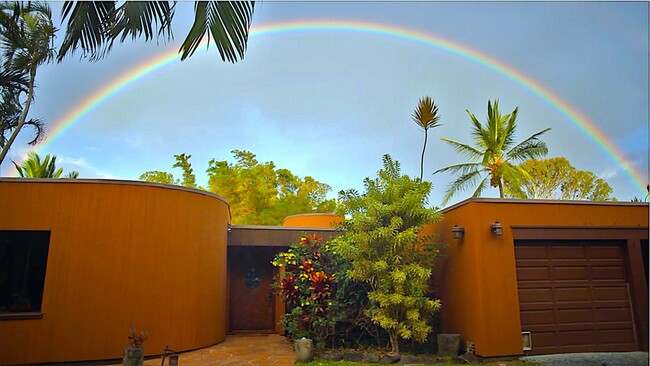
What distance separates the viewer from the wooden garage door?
777cm

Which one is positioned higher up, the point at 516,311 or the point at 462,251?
the point at 462,251

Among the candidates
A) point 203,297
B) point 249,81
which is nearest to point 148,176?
point 249,81

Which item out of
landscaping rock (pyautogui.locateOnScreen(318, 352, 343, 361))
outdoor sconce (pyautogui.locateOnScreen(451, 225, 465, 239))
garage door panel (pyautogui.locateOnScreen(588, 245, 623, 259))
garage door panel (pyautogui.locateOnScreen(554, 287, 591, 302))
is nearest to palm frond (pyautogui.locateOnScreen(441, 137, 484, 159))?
garage door panel (pyautogui.locateOnScreen(588, 245, 623, 259))

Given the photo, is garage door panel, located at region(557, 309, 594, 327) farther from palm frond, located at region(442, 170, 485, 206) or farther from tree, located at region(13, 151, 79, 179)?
tree, located at region(13, 151, 79, 179)

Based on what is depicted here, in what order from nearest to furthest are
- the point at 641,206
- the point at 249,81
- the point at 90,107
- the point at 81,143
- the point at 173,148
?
the point at 641,206, the point at 90,107, the point at 249,81, the point at 81,143, the point at 173,148

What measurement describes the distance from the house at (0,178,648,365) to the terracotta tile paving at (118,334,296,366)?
14.6 inches

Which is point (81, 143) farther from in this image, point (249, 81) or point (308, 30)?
point (308, 30)

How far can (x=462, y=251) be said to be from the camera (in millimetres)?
8039

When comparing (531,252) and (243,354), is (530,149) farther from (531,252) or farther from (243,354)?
(243,354)

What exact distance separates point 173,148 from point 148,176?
3451mm

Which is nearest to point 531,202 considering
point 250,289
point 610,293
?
point 610,293

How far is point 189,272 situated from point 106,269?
144 centimetres

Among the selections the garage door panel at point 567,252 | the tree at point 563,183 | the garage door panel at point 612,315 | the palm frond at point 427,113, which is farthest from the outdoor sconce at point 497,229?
the tree at point 563,183

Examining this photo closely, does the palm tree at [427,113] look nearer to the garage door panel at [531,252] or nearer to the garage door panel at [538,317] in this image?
the garage door panel at [531,252]
